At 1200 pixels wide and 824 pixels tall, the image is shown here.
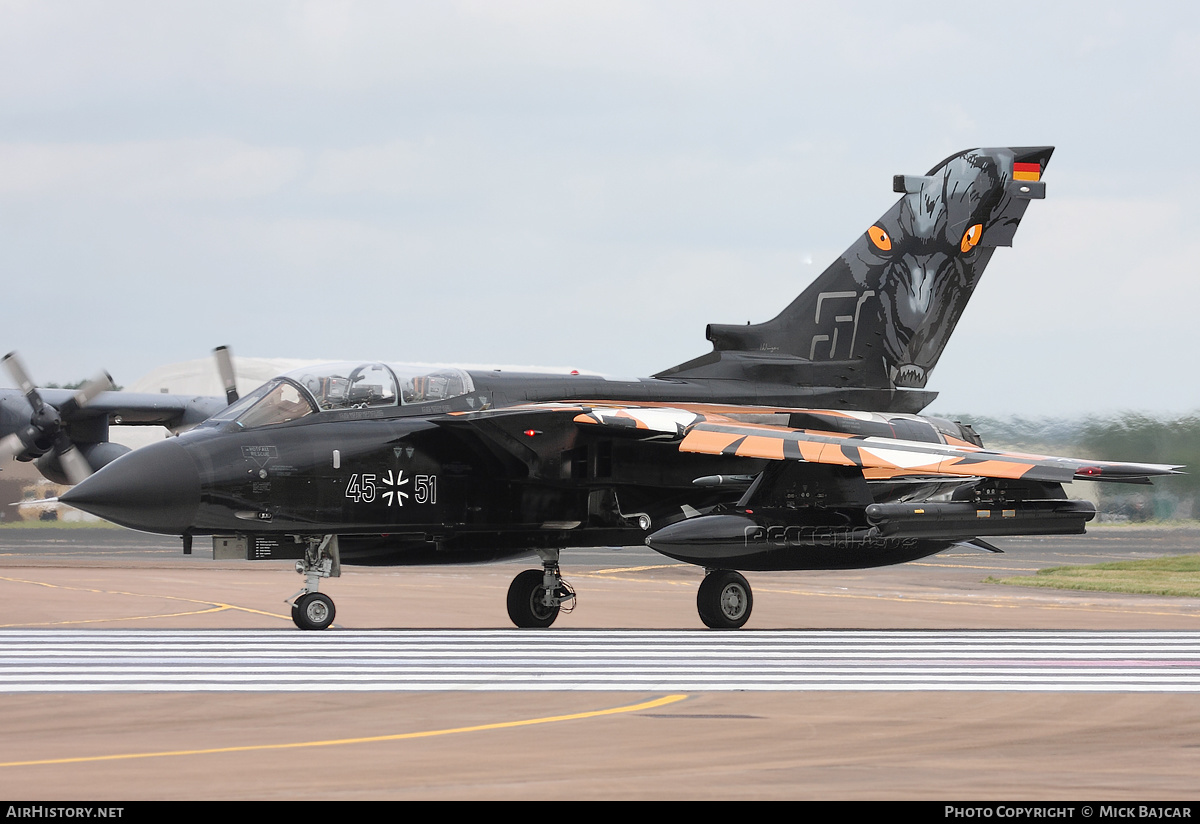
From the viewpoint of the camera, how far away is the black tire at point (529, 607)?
2005cm

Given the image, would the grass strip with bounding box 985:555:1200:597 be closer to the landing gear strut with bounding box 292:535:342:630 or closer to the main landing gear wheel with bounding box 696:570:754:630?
the main landing gear wheel with bounding box 696:570:754:630

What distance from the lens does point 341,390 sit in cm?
1847

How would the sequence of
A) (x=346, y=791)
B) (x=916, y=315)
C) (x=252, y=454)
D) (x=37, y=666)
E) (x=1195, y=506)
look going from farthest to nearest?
(x=1195, y=506), (x=916, y=315), (x=252, y=454), (x=37, y=666), (x=346, y=791)

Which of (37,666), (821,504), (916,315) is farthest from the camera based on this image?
(916,315)

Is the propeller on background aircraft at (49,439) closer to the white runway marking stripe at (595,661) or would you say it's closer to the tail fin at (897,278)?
the white runway marking stripe at (595,661)

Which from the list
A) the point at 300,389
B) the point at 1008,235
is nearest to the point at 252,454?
the point at 300,389

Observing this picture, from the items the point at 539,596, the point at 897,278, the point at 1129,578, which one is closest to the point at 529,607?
the point at 539,596

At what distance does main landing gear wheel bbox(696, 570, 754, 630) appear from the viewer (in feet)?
63.6

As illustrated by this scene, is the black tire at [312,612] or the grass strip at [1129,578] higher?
the black tire at [312,612]

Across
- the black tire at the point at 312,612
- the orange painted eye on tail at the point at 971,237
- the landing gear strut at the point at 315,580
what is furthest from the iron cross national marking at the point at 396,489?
the orange painted eye on tail at the point at 971,237

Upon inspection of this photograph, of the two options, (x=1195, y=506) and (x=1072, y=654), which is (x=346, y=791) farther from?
(x=1195, y=506)

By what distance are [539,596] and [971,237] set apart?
9053 millimetres

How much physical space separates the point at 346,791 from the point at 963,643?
11.5 meters

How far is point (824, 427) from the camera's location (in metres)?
20.0
